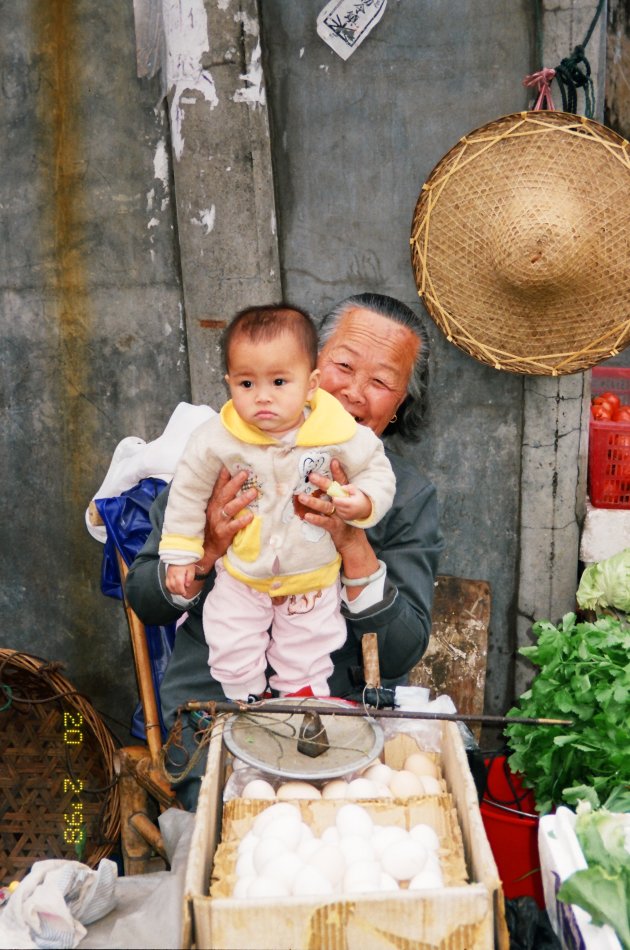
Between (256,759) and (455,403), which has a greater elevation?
(455,403)

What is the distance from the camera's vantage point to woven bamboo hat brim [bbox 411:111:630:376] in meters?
3.45

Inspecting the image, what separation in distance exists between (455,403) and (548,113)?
4.16 feet

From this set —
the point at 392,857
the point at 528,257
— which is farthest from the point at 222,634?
the point at 528,257

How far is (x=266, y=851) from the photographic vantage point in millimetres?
1893

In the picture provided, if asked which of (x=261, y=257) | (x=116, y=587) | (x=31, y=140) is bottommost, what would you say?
(x=116, y=587)

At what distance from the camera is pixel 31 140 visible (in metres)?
4.10

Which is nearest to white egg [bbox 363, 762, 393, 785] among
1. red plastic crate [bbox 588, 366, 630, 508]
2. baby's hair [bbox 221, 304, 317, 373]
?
baby's hair [bbox 221, 304, 317, 373]

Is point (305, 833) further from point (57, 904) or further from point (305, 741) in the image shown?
point (57, 904)

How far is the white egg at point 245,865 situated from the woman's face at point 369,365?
161cm

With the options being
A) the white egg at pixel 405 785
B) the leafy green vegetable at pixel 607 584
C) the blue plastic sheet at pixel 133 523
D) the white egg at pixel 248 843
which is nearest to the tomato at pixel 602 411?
the leafy green vegetable at pixel 607 584

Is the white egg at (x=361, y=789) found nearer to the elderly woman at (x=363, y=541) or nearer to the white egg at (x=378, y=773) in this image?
the white egg at (x=378, y=773)

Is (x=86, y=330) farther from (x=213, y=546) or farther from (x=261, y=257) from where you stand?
(x=213, y=546)

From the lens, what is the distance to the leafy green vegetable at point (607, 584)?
3.85m

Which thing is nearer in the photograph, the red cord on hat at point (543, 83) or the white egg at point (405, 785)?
the white egg at point (405, 785)
